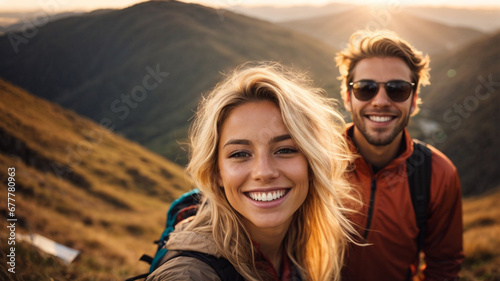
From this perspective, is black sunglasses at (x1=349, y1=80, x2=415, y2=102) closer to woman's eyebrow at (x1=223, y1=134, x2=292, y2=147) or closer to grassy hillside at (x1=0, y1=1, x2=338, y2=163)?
woman's eyebrow at (x1=223, y1=134, x2=292, y2=147)

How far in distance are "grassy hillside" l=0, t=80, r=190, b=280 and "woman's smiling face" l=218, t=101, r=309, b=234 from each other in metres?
1.42

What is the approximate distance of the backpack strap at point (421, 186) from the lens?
417 cm

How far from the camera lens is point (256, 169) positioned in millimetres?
2811

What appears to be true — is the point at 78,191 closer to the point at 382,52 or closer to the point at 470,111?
the point at 382,52

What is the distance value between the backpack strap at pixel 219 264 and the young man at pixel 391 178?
76.8 inches

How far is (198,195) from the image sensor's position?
3.68 m

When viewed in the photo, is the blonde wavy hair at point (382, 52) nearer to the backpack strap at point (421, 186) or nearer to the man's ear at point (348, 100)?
the man's ear at point (348, 100)

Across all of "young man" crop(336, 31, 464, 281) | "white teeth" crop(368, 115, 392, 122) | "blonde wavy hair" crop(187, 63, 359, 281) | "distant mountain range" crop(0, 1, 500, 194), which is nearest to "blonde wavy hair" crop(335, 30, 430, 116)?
"young man" crop(336, 31, 464, 281)

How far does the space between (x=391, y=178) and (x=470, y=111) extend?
211 ft

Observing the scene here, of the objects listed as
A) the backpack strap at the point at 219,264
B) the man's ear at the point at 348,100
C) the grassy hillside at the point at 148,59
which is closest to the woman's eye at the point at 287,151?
the backpack strap at the point at 219,264

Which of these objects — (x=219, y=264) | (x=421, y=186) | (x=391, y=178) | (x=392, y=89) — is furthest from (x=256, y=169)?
(x=392, y=89)

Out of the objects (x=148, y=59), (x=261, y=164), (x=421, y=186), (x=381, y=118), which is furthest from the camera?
(x=148, y=59)

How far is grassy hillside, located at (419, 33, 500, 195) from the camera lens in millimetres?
37750

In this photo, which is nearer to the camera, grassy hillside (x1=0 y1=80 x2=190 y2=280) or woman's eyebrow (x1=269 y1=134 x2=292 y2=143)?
woman's eyebrow (x1=269 y1=134 x2=292 y2=143)
